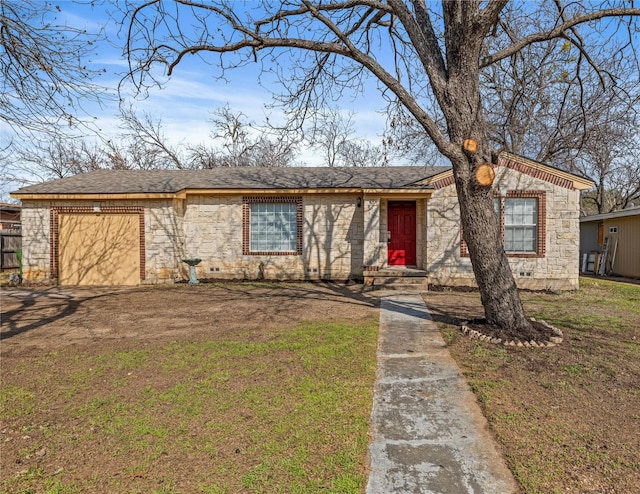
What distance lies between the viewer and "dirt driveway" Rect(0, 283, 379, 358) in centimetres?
611

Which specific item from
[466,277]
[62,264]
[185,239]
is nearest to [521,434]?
[466,277]

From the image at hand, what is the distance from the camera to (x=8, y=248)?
53.5ft

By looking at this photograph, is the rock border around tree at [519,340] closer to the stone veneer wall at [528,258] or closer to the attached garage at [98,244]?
the stone veneer wall at [528,258]

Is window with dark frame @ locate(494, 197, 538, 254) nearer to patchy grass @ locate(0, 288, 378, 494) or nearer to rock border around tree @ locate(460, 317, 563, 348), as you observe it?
rock border around tree @ locate(460, 317, 563, 348)

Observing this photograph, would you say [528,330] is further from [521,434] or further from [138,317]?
[138,317]

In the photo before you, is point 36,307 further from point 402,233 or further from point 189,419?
point 402,233

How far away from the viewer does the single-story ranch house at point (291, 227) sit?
11320 millimetres

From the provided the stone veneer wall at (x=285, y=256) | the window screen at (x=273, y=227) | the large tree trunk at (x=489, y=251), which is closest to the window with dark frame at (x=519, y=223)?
the stone veneer wall at (x=285, y=256)

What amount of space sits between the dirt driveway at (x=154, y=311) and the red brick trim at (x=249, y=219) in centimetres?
130

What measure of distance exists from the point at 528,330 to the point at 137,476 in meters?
5.43

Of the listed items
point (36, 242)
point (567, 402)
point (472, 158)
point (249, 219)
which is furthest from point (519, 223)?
point (36, 242)

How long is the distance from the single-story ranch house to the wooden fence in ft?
17.6

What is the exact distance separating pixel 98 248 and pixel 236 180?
4.89 m

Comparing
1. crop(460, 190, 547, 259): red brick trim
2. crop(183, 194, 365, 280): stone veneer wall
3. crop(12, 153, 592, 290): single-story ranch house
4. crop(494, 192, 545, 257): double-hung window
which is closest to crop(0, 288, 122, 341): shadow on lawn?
crop(12, 153, 592, 290): single-story ranch house
